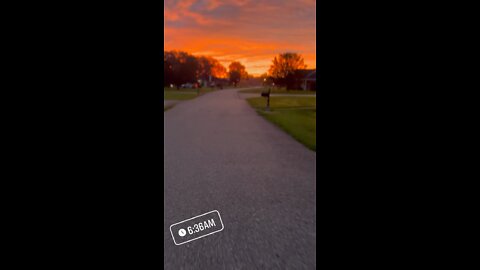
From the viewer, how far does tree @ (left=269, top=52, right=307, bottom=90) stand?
52.9m

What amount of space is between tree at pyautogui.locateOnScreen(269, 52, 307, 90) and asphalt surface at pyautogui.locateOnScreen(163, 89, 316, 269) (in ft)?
157

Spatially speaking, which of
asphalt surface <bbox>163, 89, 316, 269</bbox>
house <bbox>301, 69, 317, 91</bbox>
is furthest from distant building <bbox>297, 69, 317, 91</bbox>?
asphalt surface <bbox>163, 89, 316, 269</bbox>

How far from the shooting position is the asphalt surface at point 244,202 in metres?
2.33
